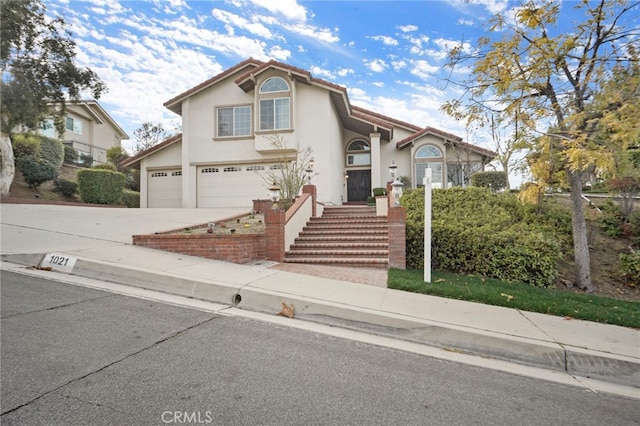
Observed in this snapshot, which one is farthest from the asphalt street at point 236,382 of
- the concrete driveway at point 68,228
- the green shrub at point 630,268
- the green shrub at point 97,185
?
the green shrub at point 97,185

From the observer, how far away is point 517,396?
3.08m

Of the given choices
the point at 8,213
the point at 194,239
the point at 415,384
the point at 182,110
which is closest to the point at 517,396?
the point at 415,384

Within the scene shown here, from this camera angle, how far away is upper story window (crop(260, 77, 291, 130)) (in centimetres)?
1627

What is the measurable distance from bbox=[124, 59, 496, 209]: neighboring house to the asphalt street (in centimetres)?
1194

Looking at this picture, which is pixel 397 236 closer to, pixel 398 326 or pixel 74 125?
pixel 398 326

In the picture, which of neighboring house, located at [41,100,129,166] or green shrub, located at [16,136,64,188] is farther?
neighboring house, located at [41,100,129,166]

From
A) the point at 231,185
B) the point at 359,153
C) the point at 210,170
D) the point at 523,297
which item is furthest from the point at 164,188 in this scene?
the point at 523,297

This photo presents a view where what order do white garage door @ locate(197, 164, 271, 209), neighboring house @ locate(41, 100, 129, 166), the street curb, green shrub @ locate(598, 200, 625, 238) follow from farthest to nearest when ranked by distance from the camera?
neighboring house @ locate(41, 100, 129, 166) → white garage door @ locate(197, 164, 271, 209) → green shrub @ locate(598, 200, 625, 238) → the street curb

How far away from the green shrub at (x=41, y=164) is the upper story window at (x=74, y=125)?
453 inches

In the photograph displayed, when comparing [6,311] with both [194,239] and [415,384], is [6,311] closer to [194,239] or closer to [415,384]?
[194,239]

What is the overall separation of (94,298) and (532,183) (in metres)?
8.66

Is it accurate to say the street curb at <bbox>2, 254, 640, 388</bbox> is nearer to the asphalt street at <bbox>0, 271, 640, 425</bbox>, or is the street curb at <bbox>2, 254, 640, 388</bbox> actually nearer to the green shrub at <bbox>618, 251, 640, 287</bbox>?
the asphalt street at <bbox>0, 271, 640, 425</bbox>

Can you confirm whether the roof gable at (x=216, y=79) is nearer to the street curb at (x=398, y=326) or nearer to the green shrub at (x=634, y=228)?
the street curb at (x=398, y=326)

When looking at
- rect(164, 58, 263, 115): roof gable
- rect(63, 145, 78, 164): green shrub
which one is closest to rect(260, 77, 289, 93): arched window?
rect(164, 58, 263, 115): roof gable
